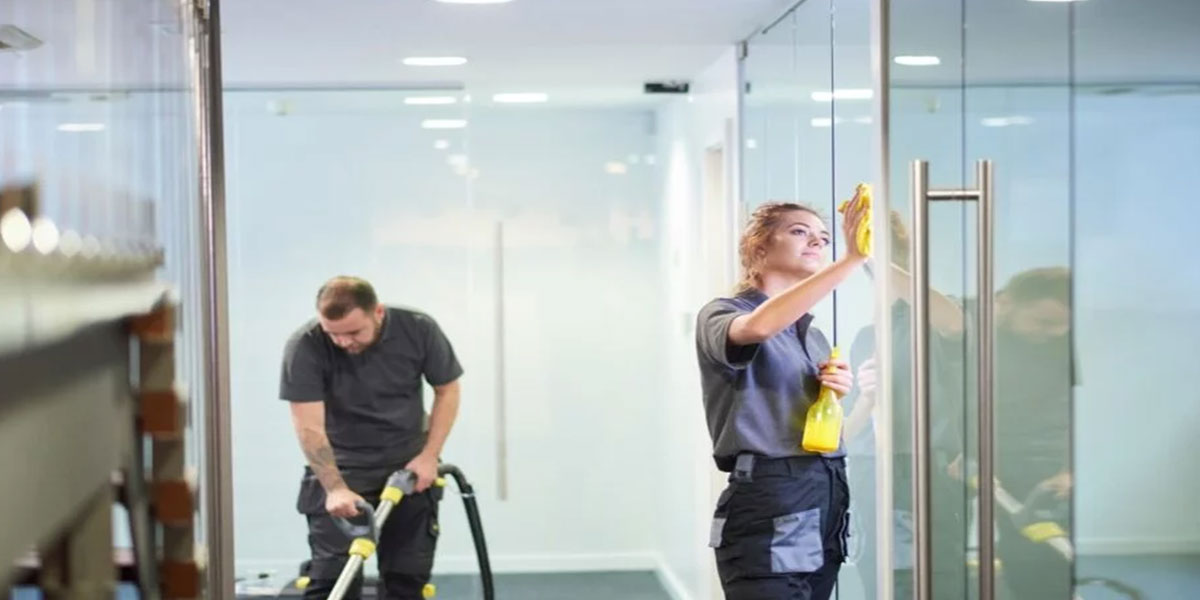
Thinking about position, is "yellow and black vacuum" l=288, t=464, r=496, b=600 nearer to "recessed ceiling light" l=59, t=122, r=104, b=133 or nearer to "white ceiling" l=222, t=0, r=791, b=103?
"white ceiling" l=222, t=0, r=791, b=103

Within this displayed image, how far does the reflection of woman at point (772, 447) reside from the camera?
10.6 feet

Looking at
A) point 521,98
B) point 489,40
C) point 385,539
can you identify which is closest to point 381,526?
point 385,539

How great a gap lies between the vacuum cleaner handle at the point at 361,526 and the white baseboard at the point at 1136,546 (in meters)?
2.45

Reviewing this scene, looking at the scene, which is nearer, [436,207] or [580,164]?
[436,207]

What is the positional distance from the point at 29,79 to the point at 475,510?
12.2 ft

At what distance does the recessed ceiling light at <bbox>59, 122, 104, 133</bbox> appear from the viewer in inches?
63.8

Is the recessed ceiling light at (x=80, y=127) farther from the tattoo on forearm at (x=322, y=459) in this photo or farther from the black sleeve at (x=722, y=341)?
the tattoo on forearm at (x=322, y=459)

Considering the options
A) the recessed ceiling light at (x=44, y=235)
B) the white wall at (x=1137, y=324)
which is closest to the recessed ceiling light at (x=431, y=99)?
the white wall at (x=1137, y=324)

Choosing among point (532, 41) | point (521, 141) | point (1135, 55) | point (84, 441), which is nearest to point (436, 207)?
point (521, 141)

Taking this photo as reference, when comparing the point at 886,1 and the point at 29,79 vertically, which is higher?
the point at 886,1

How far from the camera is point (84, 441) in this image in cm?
162

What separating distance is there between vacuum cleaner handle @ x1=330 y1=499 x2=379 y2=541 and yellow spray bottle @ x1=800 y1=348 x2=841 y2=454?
1616 mm

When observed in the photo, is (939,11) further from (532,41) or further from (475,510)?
(475,510)

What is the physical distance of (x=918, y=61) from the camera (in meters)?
3.03
